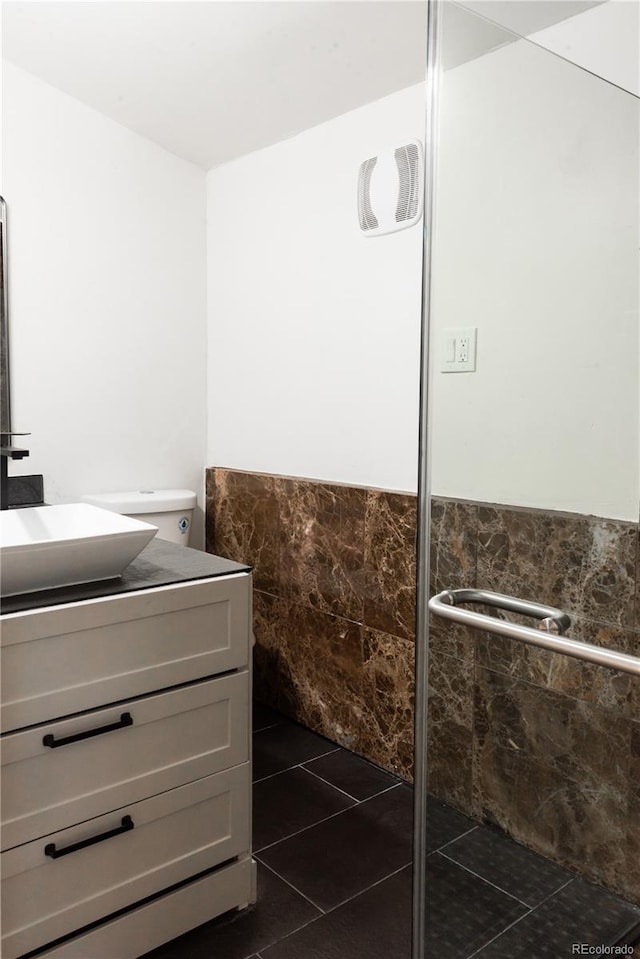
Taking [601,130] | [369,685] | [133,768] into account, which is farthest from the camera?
[369,685]

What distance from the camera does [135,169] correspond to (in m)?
2.65

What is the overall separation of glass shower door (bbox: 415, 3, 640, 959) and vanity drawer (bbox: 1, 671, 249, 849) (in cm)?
57

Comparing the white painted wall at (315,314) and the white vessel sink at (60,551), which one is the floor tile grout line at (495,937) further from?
the white painted wall at (315,314)

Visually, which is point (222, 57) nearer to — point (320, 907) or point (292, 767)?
point (292, 767)

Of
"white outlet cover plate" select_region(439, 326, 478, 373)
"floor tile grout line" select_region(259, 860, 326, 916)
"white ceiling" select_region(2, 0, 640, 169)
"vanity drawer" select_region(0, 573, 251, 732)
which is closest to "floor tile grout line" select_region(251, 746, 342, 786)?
"floor tile grout line" select_region(259, 860, 326, 916)

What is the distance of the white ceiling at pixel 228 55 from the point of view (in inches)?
76.3

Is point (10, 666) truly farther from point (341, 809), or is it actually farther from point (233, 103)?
point (233, 103)

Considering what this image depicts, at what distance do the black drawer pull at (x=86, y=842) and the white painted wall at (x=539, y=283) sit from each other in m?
0.96

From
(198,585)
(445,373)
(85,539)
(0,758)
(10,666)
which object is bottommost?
(0,758)

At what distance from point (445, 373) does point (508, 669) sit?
501 mm

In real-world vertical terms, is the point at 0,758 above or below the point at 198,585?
below

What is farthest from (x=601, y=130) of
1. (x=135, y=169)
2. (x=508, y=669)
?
(x=135, y=169)

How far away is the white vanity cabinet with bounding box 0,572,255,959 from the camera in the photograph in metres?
1.39

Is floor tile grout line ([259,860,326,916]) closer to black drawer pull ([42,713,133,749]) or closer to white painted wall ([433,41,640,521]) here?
black drawer pull ([42,713,133,749])
